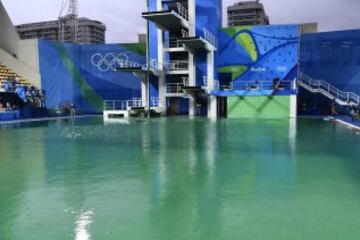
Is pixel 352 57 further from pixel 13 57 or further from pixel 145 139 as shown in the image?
pixel 13 57

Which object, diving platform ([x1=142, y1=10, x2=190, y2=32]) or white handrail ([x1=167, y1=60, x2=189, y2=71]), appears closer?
diving platform ([x1=142, y1=10, x2=190, y2=32])

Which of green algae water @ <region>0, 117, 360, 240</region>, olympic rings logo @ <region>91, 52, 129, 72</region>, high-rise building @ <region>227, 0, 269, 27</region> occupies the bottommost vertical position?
green algae water @ <region>0, 117, 360, 240</region>

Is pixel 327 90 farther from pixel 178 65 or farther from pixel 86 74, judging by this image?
pixel 86 74

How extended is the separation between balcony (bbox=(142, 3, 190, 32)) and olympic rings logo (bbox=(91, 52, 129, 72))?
6.13m

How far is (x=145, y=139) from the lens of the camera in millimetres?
14586

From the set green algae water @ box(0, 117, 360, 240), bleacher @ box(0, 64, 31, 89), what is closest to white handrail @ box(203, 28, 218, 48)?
bleacher @ box(0, 64, 31, 89)

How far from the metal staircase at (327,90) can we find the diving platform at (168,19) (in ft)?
34.2

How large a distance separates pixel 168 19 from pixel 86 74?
36.9ft

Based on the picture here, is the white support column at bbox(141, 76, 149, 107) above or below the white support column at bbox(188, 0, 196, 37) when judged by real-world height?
below

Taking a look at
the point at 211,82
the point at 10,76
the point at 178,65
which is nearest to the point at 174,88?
the point at 178,65

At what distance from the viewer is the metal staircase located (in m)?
29.8

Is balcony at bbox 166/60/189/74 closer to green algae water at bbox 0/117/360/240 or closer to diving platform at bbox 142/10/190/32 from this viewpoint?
diving platform at bbox 142/10/190/32

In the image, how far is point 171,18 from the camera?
29.1m

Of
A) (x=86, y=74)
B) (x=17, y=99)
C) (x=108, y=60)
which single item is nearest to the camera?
(x=17, y=99)
